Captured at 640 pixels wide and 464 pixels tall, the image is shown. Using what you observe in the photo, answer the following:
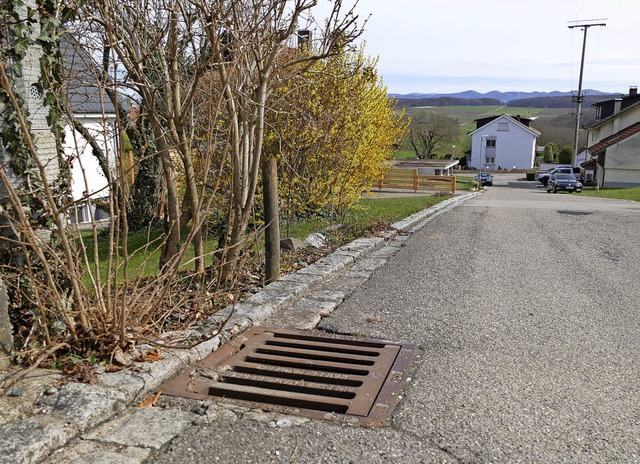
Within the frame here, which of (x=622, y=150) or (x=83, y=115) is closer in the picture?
(x=83, y=115)

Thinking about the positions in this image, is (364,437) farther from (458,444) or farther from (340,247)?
(340,247)

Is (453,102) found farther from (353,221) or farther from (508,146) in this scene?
(353,221)

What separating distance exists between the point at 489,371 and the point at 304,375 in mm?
1183

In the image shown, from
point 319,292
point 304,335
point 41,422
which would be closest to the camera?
point 41,422

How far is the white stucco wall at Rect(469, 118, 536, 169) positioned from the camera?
81.9 m

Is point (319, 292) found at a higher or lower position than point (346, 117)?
lower

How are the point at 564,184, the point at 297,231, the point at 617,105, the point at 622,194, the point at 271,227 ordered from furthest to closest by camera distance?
the point at 617,105 < the point at 564,184 < the point at 622,194 < the point at 297,231 < the point at 271,227

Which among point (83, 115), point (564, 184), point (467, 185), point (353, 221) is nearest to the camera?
point (83, 115)

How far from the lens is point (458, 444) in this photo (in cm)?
283

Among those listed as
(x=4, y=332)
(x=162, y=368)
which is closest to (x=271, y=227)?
(x=162, y=368)

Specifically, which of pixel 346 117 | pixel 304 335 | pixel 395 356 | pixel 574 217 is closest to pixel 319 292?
pixel 304 335

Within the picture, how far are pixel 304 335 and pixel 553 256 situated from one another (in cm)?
495

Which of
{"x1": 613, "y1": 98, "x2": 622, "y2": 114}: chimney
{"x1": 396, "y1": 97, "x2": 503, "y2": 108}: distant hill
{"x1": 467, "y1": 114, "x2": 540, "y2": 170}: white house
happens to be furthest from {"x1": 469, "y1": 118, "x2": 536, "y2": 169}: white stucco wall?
{"x1": 396, "y1": 97, "x2": 503, "y2": 108}: distant hill

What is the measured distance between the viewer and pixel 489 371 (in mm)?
3750
